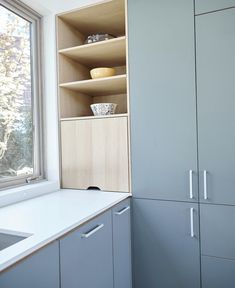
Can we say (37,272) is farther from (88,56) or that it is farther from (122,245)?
(88,56)

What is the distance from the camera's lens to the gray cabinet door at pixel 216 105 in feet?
4.91

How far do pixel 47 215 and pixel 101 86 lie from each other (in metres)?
1.16

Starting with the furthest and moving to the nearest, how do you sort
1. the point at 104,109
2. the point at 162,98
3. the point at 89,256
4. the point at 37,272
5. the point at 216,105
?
the point at 104,109, the point at 162,98, the point at 216,105, the point at 89,256, the point at 37,272

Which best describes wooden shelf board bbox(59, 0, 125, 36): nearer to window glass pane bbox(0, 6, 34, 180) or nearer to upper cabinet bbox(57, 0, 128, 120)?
upper cabinet bbox(57, 0, 128, 120)

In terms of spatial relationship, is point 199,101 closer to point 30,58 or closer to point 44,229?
point 44,229

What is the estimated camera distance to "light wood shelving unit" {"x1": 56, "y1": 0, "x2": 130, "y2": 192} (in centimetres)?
182

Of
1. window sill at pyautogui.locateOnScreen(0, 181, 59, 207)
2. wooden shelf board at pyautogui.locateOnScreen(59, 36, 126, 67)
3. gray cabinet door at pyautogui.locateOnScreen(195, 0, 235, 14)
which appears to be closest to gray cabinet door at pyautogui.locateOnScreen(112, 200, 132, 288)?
window sill at pyautogui.locateOnScreen(0, 181, 59, 207)

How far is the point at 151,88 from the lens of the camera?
1.69 metres

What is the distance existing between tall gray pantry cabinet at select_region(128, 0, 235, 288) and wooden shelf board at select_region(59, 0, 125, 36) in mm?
198

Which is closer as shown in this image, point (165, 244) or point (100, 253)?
point (100, 253)

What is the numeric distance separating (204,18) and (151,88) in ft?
1.77

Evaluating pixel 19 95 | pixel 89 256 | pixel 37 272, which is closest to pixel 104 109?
pixel 19 95

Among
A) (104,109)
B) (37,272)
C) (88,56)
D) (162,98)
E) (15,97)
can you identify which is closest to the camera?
(37,272)

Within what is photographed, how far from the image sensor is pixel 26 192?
1.68m
